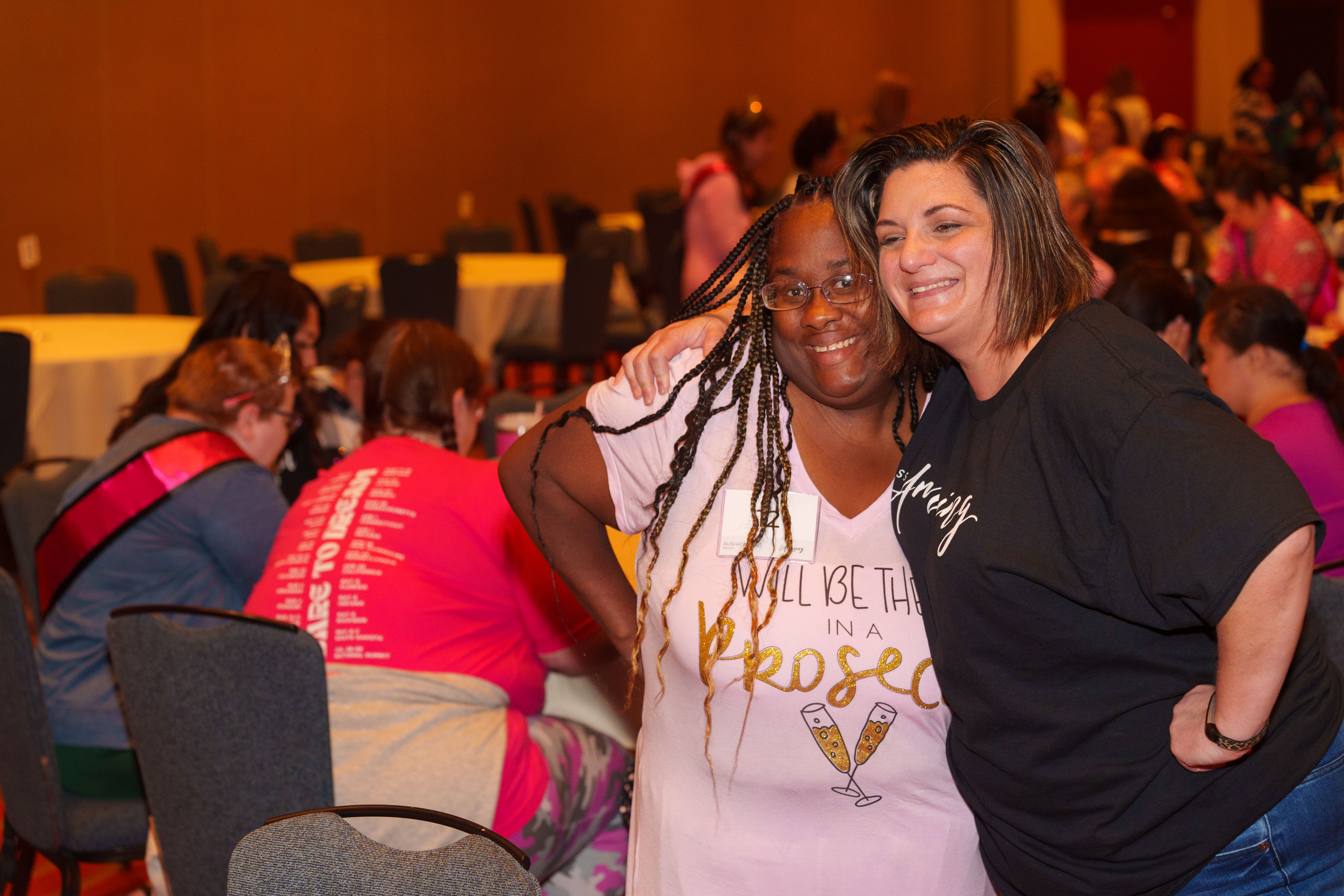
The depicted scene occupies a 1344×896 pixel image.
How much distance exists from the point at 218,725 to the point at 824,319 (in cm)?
114

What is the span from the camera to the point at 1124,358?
1238mm

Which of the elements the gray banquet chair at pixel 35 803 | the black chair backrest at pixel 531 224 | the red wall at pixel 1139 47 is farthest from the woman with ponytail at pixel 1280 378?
the red wall at pixel 1139 47

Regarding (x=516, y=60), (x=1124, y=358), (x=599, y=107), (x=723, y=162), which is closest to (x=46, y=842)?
(x=1124, y=358)

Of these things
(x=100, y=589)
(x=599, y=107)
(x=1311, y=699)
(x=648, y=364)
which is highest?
(x=599, y=107)

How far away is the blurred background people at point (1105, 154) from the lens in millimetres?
7602

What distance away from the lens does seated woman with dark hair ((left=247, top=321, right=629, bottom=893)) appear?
6.84ft

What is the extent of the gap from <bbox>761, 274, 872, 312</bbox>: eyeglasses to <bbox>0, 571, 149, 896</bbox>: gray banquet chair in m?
1.44

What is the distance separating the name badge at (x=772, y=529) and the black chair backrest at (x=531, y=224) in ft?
29.9

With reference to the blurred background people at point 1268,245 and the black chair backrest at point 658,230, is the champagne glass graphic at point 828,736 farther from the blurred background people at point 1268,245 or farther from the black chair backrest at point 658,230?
the black chair backrest at point 658,230

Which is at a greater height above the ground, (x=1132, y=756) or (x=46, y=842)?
(x=1132, y=756)

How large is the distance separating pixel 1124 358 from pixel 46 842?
84.3 inches

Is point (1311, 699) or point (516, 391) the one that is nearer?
point (1311, 699)

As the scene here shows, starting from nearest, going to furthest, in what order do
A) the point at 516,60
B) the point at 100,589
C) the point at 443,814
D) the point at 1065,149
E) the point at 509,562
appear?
the point at 443,814 → the point at 509,562 → the point at 100,589 → the point at 1065,149 → the point at 516,60

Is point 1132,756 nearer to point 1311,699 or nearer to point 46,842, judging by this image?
point 1311,699
